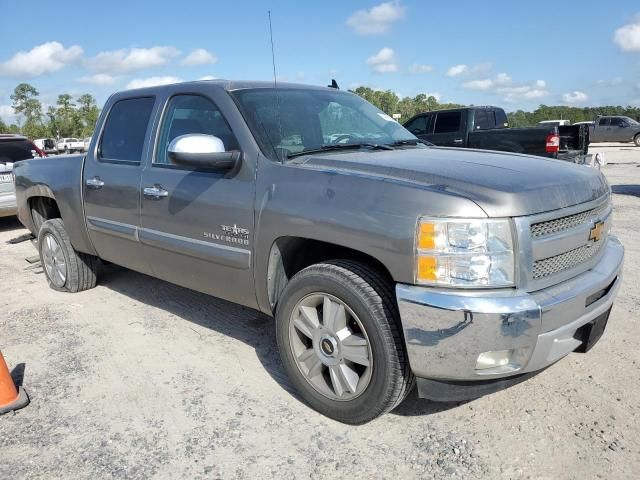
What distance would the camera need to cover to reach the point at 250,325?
4375mm

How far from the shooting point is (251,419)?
3.00 metres

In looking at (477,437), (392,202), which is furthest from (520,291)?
(477,437)

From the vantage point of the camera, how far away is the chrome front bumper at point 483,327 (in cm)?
233

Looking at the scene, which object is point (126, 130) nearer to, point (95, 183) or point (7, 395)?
point (95, 183)

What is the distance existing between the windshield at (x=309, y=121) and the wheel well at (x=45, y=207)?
124 inches

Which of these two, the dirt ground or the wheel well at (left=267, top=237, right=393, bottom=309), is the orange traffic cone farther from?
the wheel well at (left=267, top=237, right=393, bottom=309)

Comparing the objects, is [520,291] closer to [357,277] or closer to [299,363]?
[357,277]

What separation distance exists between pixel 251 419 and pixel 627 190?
11.2m

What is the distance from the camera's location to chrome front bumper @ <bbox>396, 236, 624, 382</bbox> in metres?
2.33

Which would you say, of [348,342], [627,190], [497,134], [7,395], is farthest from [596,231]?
[627,190]

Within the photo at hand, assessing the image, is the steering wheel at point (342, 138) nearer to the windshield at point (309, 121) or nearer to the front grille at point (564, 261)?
the windshield at point (309, 121)

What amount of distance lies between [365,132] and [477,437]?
2.14 metres

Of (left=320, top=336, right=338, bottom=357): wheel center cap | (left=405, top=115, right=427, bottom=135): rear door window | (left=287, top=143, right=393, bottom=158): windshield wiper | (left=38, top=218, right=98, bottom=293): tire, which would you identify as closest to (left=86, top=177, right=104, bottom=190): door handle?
(left=38, top=218, right=98, bottom=293): tire

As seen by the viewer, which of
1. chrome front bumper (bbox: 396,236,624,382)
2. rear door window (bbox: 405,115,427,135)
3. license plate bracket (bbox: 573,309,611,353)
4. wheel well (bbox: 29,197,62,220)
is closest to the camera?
chrome front bumper (bbox: 396,236,624,382)
